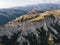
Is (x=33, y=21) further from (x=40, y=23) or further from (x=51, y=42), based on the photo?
(x=51, y=42)

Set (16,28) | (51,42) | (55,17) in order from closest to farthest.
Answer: (51,42) → (16,28) → (55,17)

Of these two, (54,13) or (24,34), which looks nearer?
(24,34)

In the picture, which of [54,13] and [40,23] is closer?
[40,23]

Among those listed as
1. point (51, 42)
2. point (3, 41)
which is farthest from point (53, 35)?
point (3, 41)

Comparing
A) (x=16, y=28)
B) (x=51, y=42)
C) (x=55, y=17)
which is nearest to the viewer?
(x=51, y=42)

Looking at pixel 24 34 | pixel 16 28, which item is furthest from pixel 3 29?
pixel 24 34

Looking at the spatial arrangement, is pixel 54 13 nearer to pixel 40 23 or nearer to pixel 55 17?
pixel 55 17
